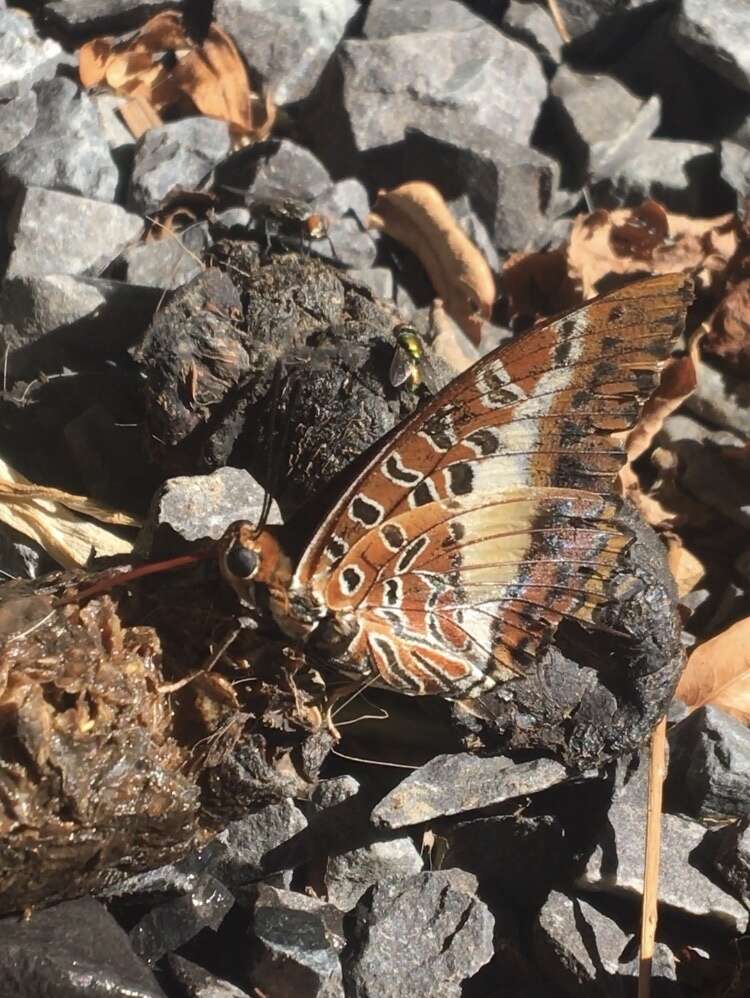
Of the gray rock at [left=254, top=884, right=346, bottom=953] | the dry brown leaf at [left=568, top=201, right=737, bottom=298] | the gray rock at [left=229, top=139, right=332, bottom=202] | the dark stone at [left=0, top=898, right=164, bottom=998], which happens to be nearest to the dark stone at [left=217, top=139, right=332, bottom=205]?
the gray rock at [left=229, top=139, right=332, bottom=202]

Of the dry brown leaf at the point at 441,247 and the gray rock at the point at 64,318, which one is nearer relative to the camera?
the gray rock at the point at 64,318

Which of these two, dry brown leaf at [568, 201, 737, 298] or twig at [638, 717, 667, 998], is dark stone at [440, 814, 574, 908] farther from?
dry brown leaf at [568, 201, 737, 298]

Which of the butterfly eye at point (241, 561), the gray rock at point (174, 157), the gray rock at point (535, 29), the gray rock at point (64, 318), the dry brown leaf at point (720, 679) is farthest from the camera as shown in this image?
the gray rock at point (535, 29)

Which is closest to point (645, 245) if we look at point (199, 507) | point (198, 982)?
point (199, 507)

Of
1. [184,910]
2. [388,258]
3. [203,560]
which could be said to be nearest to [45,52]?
[388,258]

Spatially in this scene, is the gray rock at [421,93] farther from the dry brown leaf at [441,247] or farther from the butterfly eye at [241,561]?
the butterfly eye at [241,561]

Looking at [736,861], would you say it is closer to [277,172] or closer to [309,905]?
[309,905]

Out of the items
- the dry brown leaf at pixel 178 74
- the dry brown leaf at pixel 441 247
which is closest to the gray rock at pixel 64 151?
the dry brown leaf at pixel 178 74
